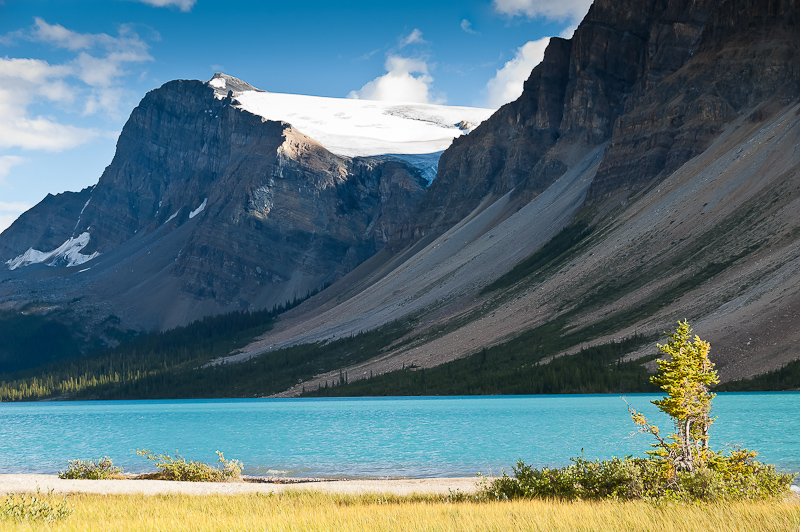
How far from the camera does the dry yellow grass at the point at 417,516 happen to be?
50.6 ft

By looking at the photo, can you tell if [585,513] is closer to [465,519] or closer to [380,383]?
[465,519]

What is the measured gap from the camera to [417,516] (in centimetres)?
1892

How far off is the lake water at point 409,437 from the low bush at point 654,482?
43.0 ft

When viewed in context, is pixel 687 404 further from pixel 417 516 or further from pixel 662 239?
pixel 662 239

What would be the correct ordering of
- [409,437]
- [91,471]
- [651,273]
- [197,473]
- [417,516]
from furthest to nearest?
[651,273]
[409,437]
[91,471]
[197,473]
[417,516]

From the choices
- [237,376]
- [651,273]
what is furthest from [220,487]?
[237,376]

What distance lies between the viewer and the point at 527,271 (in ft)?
513

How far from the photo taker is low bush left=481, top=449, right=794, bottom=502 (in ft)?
63.7

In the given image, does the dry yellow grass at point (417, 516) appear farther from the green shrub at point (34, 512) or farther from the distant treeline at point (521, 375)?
the distant treeline at point (521, 375)

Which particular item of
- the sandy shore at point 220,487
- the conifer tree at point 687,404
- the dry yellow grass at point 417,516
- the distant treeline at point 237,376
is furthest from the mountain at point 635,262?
the dry yellow grass at point 417,516

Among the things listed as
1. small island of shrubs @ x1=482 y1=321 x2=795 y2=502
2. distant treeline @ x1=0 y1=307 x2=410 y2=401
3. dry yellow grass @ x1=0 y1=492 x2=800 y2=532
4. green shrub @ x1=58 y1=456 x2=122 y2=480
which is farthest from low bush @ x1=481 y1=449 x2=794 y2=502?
distant treeline @ x1=0 y1=307 x2=410 y2=401

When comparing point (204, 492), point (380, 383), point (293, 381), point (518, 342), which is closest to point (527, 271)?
point (518, 342)

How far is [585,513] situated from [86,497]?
17774 mm

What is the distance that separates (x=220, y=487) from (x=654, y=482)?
17.2 meters
